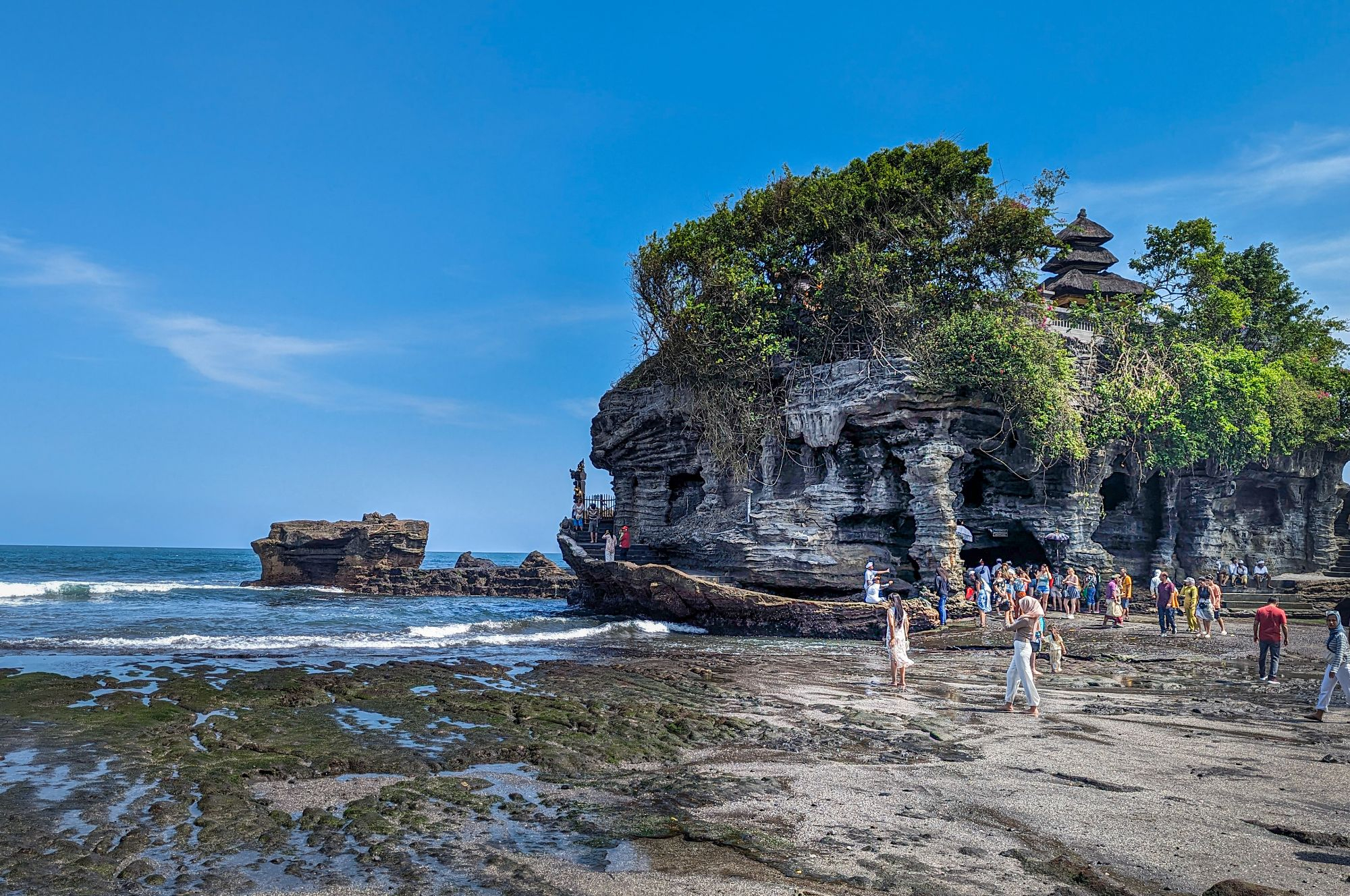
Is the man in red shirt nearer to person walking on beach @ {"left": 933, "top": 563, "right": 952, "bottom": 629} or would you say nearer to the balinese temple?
person walking on beach @ {"left": 933, "top": 563, "right": 952, "bottom": 629}

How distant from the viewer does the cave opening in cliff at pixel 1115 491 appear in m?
33.6

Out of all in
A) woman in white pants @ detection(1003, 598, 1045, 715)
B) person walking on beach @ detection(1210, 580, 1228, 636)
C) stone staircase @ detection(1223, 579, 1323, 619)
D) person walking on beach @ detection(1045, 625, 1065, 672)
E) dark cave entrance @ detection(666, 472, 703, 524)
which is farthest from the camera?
dark cave entrance @ detection(666, 472, 703, 524)

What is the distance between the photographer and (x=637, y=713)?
11.4 meters

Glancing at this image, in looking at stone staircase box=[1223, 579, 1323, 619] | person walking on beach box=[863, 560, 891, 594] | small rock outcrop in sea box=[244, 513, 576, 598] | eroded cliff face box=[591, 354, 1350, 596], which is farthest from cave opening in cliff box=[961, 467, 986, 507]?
small rock outcrop in sea box=[244, 513, 576, 598]

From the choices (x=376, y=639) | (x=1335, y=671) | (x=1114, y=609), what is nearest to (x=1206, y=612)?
(x=1114, y=609)

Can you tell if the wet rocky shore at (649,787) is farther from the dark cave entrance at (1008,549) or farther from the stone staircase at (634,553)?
the stone staircase at (634,553)

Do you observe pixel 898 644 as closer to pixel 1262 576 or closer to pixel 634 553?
pixel 634 553

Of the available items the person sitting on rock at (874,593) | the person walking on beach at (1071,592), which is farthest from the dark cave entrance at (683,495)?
the person walking on beach at (1071,592)

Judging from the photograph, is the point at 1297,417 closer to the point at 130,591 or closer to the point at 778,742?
the point at 778,742

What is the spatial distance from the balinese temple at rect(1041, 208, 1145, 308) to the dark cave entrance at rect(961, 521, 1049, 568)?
1141 cm

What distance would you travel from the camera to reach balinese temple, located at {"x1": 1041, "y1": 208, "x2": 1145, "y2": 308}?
119 feet

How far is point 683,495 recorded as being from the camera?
32.8m

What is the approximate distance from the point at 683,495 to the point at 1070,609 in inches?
558

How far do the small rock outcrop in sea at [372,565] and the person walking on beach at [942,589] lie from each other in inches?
1111
